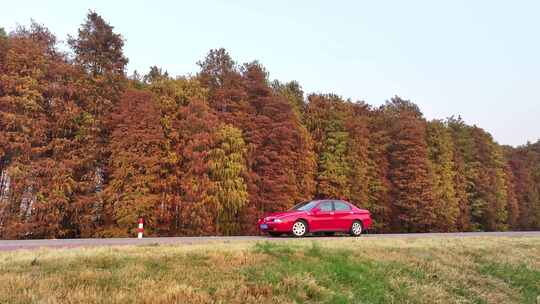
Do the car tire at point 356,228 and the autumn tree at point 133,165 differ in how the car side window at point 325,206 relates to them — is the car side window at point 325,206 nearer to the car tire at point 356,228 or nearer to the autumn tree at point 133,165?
the car tire at point 356,228

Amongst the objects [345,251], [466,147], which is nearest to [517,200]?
[466,147]

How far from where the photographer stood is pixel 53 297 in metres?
4.99

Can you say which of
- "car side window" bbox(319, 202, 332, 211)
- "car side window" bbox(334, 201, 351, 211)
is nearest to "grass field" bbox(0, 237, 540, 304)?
"car side window" bbox(319, 202, 332, 211)

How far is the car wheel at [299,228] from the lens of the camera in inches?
571

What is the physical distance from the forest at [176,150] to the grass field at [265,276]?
510 inches

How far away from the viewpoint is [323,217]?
15.0 metres

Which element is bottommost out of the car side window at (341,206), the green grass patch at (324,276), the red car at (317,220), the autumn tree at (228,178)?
the green grass patch at (324,276)

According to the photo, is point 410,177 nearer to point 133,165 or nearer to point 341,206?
point 341,206

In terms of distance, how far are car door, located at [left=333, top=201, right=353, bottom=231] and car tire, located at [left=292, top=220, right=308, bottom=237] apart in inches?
52.9

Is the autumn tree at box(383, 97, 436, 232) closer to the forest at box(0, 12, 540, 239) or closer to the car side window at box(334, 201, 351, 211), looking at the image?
the forest at box(0, 12, 540, 239)

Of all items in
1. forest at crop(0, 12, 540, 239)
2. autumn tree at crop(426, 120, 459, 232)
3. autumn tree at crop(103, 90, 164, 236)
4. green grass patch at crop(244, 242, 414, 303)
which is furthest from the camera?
autumn tree at crop(426, 120, 459, 232)

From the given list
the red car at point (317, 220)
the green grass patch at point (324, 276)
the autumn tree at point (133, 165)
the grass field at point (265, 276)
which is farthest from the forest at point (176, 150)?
the green grass patch at point (324, 276)

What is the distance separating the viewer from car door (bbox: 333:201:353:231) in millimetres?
15334

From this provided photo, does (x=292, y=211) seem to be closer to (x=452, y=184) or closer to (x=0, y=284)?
(x=0, y=284)
